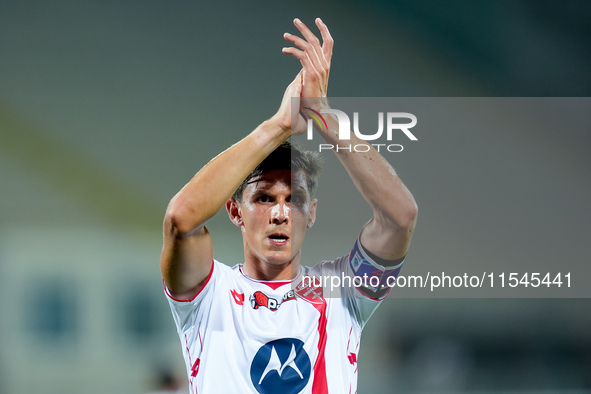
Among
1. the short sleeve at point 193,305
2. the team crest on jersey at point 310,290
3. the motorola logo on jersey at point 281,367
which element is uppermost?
the team crest on jersey at point 310,290

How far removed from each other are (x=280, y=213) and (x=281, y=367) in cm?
56

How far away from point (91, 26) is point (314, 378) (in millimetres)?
3677

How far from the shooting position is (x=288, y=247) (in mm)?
2086

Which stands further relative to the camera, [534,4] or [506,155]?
[534,4]

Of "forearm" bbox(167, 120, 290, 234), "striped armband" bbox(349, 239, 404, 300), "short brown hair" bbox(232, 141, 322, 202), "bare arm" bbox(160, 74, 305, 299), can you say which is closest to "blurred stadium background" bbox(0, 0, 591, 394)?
"striped armband" bbox(349, 239, 404, 300)

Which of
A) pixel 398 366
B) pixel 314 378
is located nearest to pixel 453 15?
pixel 398 366

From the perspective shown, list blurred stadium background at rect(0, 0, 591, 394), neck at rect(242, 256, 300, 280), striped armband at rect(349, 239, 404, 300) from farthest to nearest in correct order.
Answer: blurred stadium background at rect(0, 0, 591, 394)
neck at rect(242, 256, 300, 280)
striped armband at rect(349, 239, 404, 300)

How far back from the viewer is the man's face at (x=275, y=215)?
2.08 metres

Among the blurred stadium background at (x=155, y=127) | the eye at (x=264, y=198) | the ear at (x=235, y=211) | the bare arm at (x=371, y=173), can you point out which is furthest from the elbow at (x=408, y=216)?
the blurred stadium background at (x=155, y=127)

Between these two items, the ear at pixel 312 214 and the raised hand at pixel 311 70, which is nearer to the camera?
the raised hand at pixel 311 70

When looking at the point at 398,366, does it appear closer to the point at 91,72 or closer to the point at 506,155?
the point at 506,155

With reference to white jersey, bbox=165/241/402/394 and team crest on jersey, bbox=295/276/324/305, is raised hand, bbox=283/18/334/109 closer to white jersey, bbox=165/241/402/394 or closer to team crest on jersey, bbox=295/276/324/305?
white jersey, bbox=165/241/402/394

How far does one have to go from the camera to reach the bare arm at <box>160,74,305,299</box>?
1771mm

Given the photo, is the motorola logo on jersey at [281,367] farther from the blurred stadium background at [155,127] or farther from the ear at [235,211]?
the blurred stadium background at [155,127]
